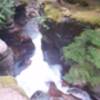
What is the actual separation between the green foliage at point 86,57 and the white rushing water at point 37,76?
1.66 feet

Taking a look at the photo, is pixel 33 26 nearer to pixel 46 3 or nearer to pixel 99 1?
pixel 46 3

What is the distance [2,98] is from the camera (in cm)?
297

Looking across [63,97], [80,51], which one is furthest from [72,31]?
[63,97]

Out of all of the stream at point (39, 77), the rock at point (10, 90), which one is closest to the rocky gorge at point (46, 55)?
the stream at point (39, 77)

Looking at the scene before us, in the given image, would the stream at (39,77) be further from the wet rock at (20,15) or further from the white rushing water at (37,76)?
the wet rock at (20,15)

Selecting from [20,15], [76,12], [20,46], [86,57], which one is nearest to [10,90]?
[86,57]

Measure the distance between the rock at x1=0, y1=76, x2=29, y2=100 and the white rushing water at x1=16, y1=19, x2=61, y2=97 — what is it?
3.10 ft

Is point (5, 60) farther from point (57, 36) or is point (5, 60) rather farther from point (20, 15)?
point (20, 15)

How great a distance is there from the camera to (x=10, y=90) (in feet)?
10.1

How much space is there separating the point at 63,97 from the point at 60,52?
71cm

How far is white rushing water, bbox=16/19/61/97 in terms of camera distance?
4.30 meters

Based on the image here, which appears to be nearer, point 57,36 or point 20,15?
point 57,36

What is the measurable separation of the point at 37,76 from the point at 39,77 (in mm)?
40

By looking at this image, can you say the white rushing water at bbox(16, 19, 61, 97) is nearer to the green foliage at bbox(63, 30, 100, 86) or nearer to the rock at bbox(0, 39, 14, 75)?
the rock at bbox(0, 39, 14, 75)
